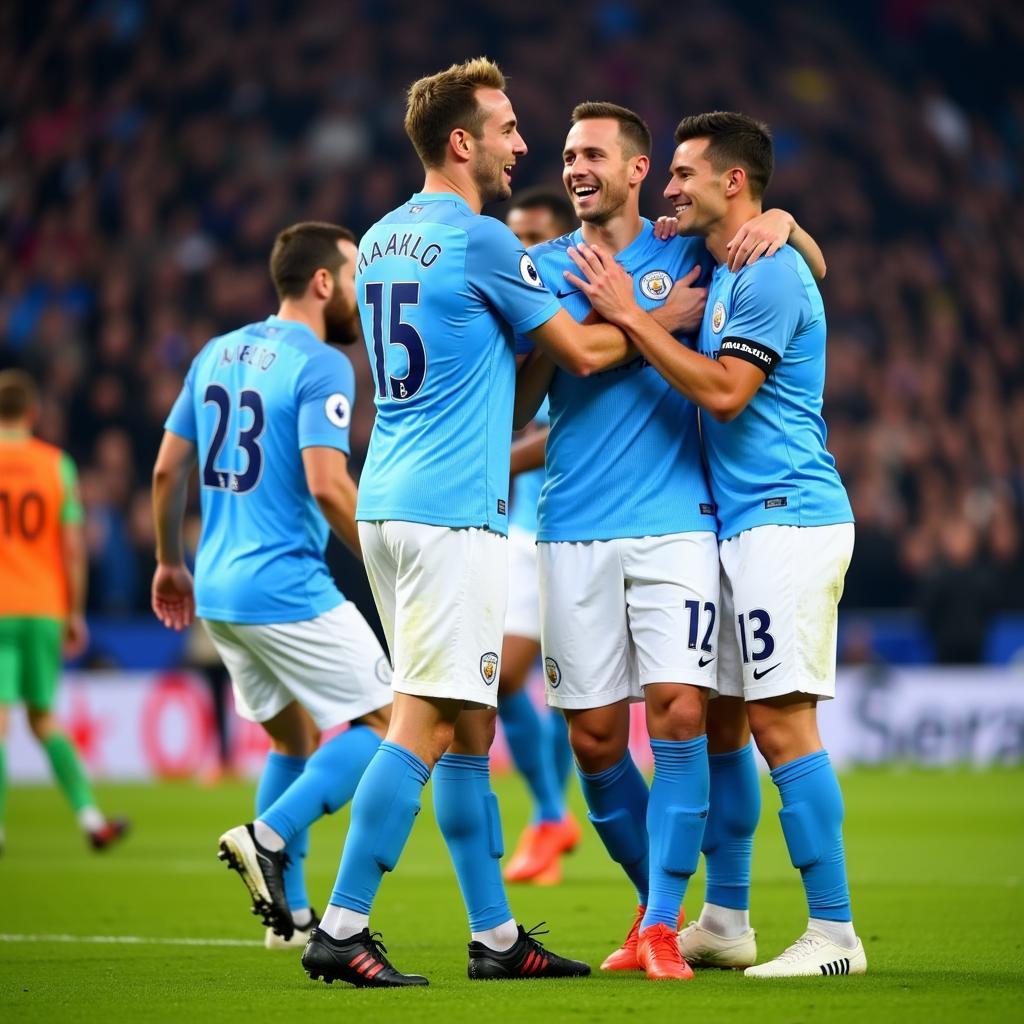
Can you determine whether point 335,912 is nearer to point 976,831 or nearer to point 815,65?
point 976,831

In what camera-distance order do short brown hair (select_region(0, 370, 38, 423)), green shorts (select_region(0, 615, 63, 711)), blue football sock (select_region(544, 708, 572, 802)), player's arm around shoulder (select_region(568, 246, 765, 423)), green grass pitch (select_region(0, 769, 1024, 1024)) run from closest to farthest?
green grass pitch (select_region(0, 769, 1024, 1024)) → player's arm around shoulder (select_region(568, 246, 765, 423)) → blue football sock (select_region(544, 708, 572, 802)) → green shorts (select_region(0, 615, 63, 711)) → short brown hair (select_region(0, 370, 38, 423))

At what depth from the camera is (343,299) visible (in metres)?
6.23

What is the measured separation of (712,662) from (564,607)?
460 millimetres

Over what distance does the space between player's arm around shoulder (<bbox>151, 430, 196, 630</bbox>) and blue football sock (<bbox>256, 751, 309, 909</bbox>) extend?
693mm

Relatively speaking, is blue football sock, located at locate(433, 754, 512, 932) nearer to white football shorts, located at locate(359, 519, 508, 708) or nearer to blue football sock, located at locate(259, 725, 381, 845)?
white football shorts, located at locate(359, 519, 508, 708)

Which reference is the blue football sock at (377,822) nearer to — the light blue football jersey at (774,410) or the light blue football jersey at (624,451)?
the light blue football jersey at (624,451)

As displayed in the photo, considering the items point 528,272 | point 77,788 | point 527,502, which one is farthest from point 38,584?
point 528,272

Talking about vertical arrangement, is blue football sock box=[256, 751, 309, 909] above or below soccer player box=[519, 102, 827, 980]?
below

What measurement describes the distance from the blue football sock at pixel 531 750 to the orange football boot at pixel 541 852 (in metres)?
0.06

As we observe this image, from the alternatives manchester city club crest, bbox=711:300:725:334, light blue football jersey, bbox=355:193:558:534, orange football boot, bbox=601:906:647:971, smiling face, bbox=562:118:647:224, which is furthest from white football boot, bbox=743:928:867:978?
smiling face, bbox=562:118:647:224

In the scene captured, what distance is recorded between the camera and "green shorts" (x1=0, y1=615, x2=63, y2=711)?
930cm

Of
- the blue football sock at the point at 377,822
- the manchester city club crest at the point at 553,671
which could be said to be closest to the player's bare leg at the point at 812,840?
the manchester city club crest at the point at 553,671

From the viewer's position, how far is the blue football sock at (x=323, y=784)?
5.60m

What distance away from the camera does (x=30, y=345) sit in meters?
16.8
